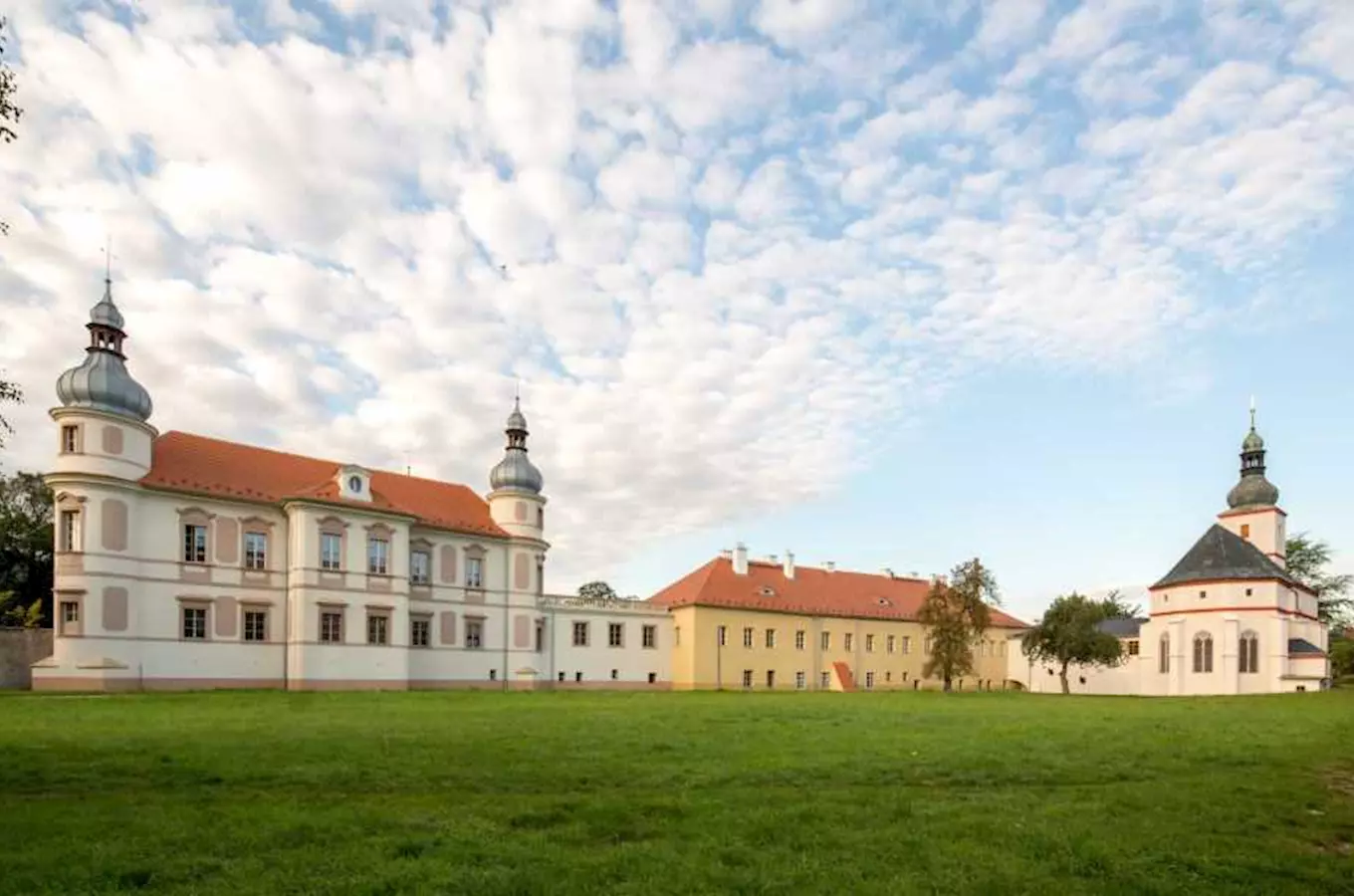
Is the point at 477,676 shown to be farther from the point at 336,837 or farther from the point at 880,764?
the point at 336,837

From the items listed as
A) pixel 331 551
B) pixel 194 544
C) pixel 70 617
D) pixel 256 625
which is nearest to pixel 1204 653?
pixel 331 551

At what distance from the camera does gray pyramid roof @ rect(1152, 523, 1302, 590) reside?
192ft

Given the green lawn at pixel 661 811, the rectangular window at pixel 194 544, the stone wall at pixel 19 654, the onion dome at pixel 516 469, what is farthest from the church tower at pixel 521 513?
the green lawn at pixel 661 811

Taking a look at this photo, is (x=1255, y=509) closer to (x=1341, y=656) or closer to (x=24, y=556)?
(x=1341, y=656)

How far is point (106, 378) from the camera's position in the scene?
111 ft

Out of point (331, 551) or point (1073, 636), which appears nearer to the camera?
point (331, 551)

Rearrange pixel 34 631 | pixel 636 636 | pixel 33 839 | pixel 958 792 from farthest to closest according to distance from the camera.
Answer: pixel 636 636 → pixel 34 631 → pixel 958 792 → pixel 33 839

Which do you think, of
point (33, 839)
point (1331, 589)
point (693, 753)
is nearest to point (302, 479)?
point (693, 753)

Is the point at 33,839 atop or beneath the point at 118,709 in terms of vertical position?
atop

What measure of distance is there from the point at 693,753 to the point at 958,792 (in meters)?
4.12

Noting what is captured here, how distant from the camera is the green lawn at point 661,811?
6.36m

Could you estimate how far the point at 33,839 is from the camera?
7051 millimetres

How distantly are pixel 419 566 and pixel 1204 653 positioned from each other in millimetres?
51160

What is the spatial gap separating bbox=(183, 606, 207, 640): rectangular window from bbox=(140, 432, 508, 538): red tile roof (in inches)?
185
